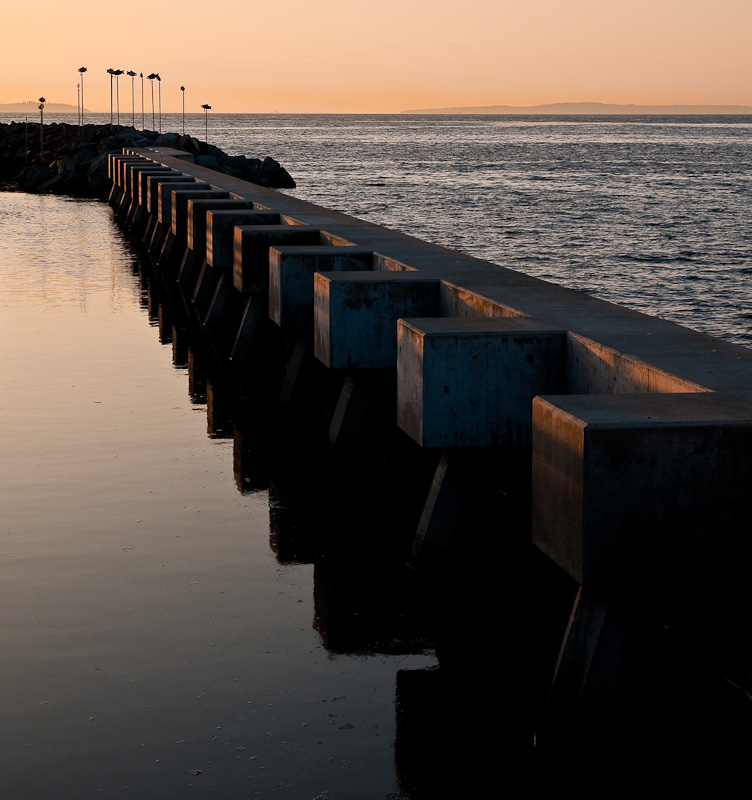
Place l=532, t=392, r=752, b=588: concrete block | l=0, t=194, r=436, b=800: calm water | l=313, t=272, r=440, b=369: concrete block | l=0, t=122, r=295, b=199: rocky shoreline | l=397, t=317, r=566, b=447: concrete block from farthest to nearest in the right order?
l=0, t=122, r=295, b=199: rocky shoreline → l=313, t=272, r=440, b=369: concrete block → l=397, t=317, r=566, b=447: concrete block → l=0, t=194, r=436, b=800: calm water → l=532, t=392, r=752, b=588: concrete block

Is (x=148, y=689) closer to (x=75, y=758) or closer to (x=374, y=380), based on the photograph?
(x=75, y=758)

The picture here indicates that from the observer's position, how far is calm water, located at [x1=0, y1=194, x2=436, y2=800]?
18.7ft

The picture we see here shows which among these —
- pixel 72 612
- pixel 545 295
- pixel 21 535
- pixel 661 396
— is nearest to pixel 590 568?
pixel 661 396

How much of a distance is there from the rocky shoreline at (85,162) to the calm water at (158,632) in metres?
37.1

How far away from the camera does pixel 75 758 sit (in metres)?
5.71

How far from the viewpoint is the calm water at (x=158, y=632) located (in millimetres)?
5703

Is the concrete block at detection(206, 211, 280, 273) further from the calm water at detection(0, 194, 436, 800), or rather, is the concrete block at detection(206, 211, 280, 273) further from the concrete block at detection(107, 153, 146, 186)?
the concrete block at detection(107, 153, 146, 186)

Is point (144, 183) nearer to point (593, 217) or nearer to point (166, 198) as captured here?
point (166, 198)

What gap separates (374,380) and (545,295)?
151cm

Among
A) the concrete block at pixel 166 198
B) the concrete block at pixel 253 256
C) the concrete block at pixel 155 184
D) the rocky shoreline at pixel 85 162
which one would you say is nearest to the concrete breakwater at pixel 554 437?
the concrete block at pixel 253 256

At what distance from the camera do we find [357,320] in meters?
10.1

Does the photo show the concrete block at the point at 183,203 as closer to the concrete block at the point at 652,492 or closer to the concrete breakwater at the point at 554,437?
the concrete breakwater at the point at 554,437

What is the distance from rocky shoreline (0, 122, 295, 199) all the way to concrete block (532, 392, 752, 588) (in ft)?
140

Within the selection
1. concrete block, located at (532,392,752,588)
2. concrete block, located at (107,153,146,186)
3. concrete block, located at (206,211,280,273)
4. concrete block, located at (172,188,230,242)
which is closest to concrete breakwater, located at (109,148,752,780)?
concrete block, located at (532,392,752,588)
